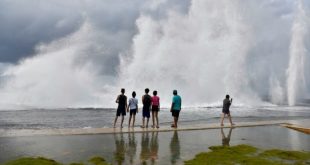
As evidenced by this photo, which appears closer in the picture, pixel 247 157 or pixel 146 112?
pixel 247 157

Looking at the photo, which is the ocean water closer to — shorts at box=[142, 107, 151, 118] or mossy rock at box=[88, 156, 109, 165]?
shorts at box=[142, 107, 151, 118]

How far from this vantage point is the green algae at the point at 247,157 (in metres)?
8.90

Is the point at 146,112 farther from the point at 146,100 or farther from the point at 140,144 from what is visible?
the point at 140,144

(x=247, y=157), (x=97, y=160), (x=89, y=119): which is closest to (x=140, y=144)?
(x=97, y=160)

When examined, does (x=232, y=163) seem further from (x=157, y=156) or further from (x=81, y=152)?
(x=81, y=152)

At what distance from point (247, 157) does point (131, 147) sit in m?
3.74

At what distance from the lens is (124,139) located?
1312 centimetres

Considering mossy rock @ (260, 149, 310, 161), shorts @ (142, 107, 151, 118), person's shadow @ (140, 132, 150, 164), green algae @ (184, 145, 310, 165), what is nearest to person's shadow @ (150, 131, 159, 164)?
person's shadow @ (140, 132, 150, 164)

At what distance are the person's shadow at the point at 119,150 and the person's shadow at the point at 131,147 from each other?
0.58ft

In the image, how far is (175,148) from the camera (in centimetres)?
1109

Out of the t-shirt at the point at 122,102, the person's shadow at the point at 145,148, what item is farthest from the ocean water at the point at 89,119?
the person's shadow at the point at 145,148

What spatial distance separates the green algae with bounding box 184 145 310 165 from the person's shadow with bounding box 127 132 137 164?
1.57m

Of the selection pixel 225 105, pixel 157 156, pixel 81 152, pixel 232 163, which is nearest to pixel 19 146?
pixel 81 152

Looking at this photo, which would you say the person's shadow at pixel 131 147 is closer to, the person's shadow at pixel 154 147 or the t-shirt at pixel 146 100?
the person's shadow at pixel 154 147
